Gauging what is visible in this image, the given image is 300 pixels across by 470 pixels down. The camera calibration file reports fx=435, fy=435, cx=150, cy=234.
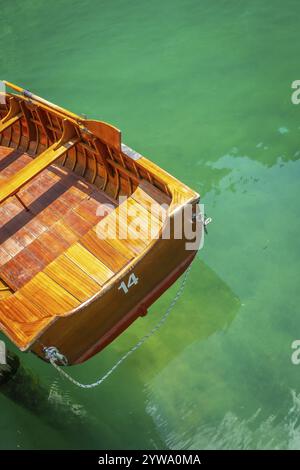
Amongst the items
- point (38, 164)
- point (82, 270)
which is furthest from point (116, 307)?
point (38, 164)

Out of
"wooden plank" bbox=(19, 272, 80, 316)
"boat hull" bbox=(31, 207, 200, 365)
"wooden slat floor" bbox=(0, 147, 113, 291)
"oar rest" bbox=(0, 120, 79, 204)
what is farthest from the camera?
"oar rest" bbox=(0, 120, 79, 204)

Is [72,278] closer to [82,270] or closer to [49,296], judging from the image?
[82,270]

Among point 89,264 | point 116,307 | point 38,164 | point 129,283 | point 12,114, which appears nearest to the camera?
point 129,283

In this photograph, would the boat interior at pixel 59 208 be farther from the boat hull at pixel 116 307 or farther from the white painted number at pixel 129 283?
the white painted number at pixel 129 283

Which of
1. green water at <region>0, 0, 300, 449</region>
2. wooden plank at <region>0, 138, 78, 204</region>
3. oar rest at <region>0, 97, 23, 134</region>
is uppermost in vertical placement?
oar rest at <region>0, 97, 23, 134</region>

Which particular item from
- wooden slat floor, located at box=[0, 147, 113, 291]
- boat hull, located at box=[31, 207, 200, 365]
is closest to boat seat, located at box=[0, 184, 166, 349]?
boat hull, located at box=[31, 207, 200, 365]

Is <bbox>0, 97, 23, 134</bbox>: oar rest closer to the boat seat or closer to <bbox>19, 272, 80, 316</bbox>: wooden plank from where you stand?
the boat seat
